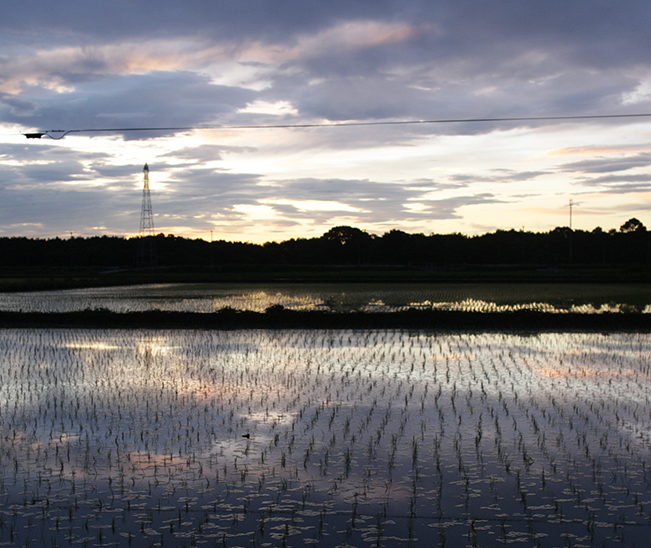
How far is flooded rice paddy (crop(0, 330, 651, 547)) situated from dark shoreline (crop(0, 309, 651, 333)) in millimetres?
5853

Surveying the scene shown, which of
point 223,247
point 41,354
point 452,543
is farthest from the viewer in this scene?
point 223,247

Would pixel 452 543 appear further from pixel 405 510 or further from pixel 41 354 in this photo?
pixel 41 354

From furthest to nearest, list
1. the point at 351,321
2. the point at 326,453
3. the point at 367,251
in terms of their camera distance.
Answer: the point at 367,251
the point at 351,321
the point at 326,453

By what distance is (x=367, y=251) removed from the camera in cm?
10125

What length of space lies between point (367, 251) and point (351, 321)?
8507 cm

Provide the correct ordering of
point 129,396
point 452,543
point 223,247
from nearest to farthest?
point 452,543 < point 129,396 < point 223,247

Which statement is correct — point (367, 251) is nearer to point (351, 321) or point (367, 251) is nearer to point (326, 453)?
point (351, 321)

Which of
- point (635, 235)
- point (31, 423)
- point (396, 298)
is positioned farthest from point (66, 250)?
point (31, 423)

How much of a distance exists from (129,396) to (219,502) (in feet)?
12.8

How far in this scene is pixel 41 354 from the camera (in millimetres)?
11586

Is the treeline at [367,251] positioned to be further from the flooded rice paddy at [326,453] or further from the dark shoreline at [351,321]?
the flooded rice paddy at [326,453]

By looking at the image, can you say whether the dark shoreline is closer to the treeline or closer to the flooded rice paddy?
the flooded rice paddy

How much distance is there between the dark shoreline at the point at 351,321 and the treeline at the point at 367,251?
2768 inches

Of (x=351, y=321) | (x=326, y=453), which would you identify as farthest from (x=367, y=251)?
(x=326, y=453)
